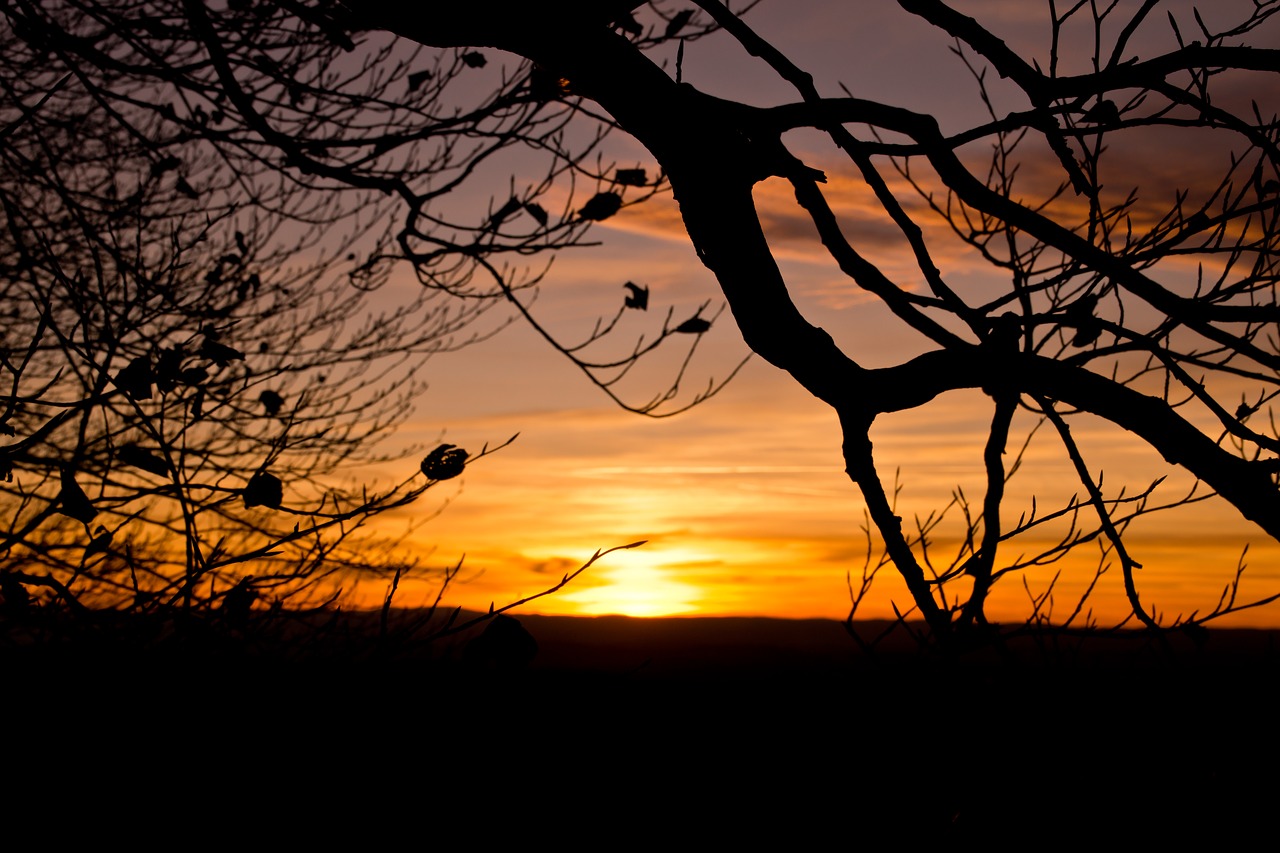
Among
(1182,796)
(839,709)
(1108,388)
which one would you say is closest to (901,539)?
(1108,388)

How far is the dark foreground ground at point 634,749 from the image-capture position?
3066 millimetres

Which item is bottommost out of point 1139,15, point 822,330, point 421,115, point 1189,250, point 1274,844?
point 1274,844

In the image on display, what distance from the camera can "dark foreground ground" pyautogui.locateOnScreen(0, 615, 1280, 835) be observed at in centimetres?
307

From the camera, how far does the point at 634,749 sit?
621 cm

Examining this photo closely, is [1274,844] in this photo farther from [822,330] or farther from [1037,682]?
[822,330]

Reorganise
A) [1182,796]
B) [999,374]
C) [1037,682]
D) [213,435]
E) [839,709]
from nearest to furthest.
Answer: [999,374] → [1037,682] → [1182,796] → [839,709] → [213,435]

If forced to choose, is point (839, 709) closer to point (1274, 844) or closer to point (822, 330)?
point (1274, 844)

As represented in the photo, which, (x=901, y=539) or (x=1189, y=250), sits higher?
(x=1189, y=250)

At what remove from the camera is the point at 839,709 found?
6.48 m

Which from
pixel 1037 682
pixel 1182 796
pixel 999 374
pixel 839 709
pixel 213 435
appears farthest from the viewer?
pixel 213 435

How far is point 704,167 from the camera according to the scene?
287 cm

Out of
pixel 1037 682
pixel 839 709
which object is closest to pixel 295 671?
pixel 1037 682

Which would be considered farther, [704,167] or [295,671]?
[295,671]

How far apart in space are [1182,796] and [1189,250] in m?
2.85
